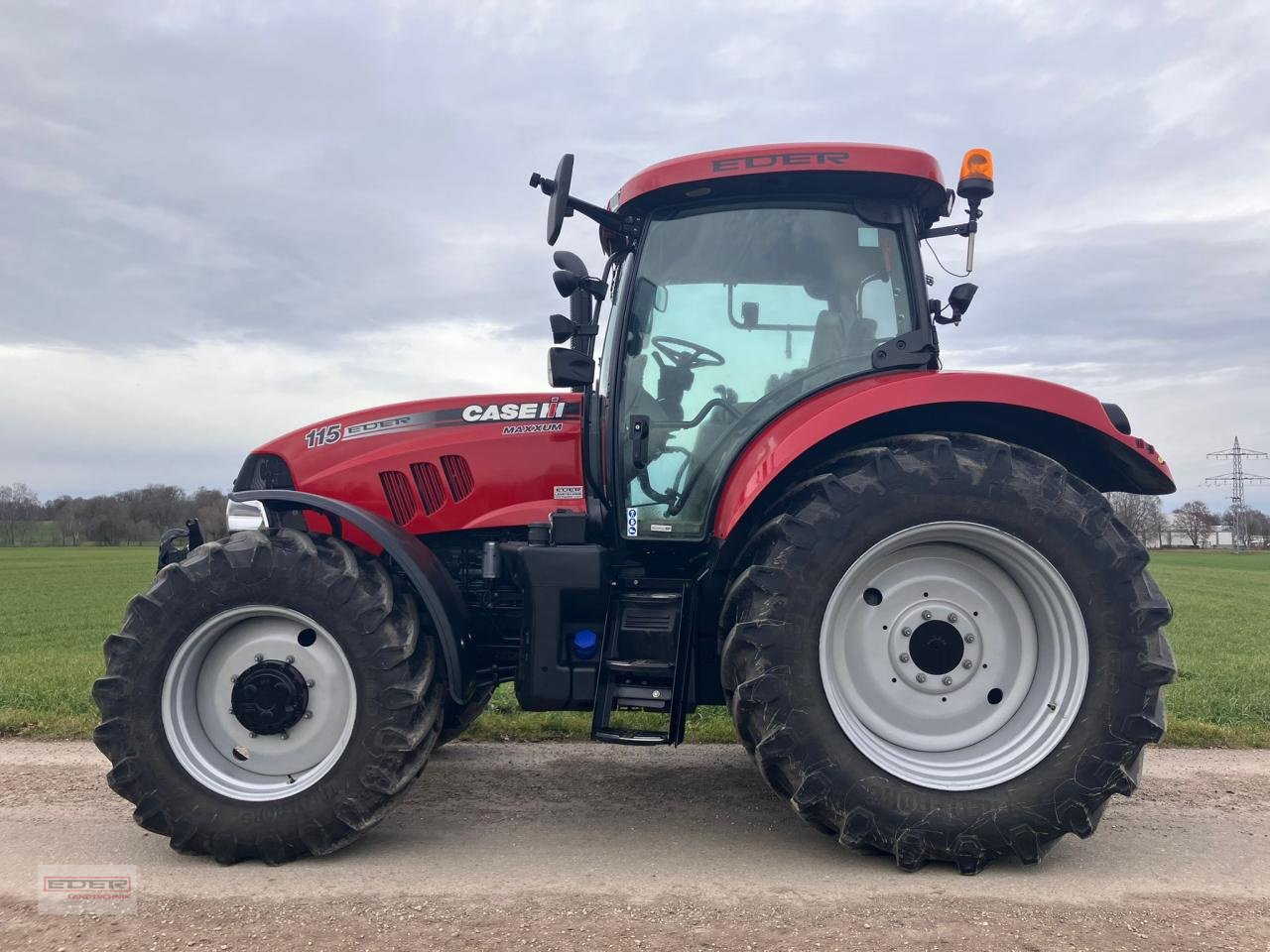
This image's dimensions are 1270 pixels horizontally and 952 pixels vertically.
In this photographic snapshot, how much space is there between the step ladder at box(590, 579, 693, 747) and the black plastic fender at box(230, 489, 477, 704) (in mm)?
559

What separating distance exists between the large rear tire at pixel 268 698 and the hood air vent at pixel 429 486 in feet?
1.87

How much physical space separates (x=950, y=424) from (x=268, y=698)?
283 cm

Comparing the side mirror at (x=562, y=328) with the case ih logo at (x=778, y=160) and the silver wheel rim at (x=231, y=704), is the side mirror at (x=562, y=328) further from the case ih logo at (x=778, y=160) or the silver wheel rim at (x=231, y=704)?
the silver wheel rim at (x=231, y=704)

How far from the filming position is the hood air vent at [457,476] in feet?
13.8

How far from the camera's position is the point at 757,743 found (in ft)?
10.9

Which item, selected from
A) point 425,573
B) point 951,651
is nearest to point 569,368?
point 425,573

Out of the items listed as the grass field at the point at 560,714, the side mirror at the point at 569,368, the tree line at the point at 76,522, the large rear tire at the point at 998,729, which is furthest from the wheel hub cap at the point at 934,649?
the tree line at the point at 76,522

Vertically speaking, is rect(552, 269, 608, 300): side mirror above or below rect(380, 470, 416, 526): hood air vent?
above

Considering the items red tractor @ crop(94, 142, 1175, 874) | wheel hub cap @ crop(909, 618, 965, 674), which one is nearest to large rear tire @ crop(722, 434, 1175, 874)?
red tractor @ crop(94, 142, 1175, 874)

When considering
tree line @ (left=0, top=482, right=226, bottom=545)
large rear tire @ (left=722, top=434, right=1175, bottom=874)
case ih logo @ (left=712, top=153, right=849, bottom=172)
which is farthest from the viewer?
tree line @ (left=0, top=482, right=226, bottom=545)

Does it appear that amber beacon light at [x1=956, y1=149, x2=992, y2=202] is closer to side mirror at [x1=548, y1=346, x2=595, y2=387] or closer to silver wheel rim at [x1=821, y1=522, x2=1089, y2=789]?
silver wheel rim at [x1=821, y1=522, x2=1089, y2=789]

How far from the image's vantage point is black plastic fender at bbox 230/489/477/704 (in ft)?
11.7

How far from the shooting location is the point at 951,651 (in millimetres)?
3535

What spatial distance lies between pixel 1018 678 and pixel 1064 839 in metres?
0.76
